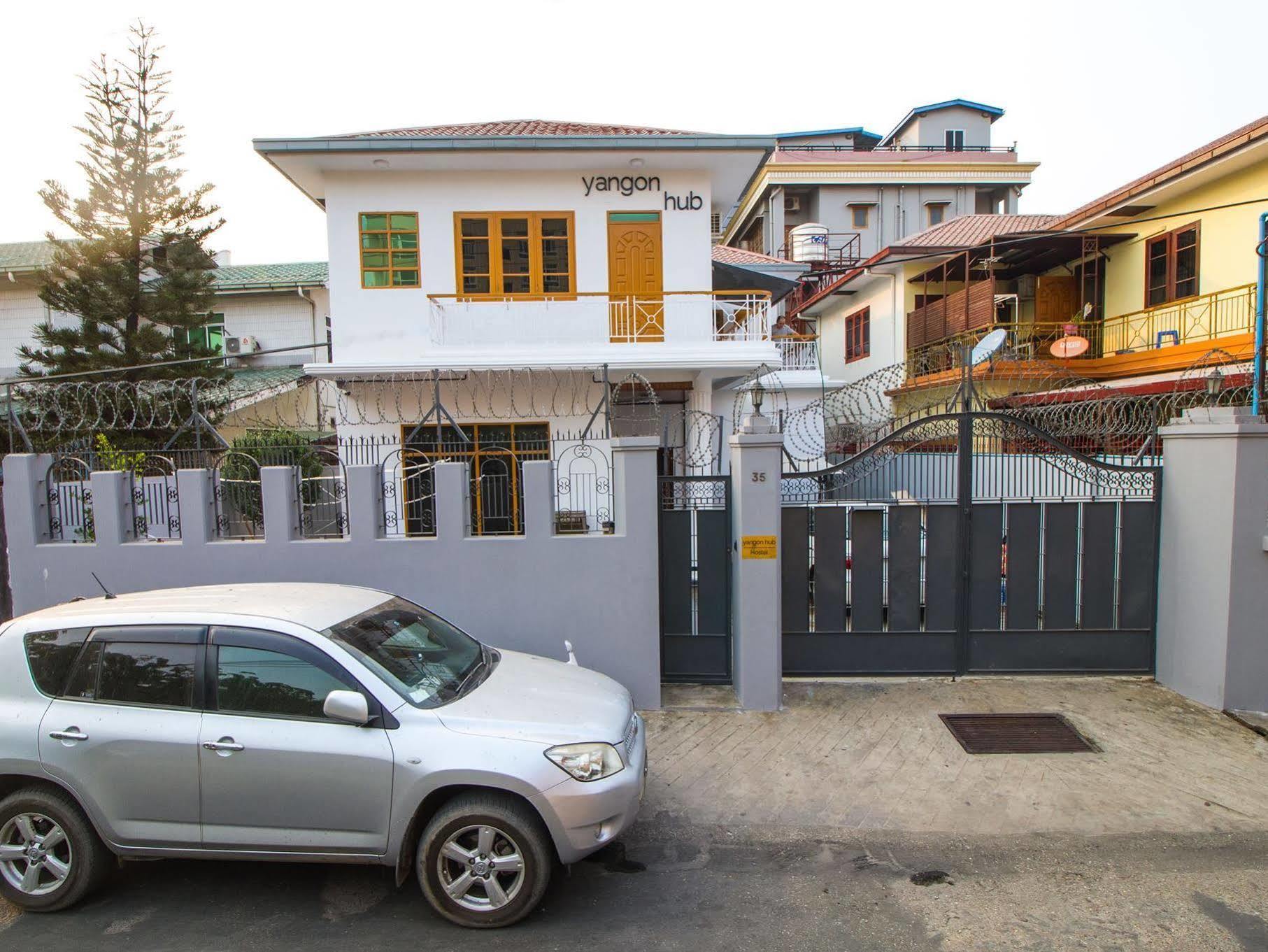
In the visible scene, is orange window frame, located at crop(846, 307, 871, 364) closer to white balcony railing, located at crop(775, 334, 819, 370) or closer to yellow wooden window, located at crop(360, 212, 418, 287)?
white balcony railing, located at crop(775, 334, 819, 370)

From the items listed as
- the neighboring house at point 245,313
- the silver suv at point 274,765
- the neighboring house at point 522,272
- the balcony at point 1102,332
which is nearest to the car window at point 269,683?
the silver suv at point 274,765

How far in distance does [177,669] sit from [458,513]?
2.86 meters

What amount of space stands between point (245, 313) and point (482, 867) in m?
22.9

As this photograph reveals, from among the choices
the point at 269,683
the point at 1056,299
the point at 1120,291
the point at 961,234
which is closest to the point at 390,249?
the point at 269,683

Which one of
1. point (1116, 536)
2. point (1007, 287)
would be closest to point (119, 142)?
point (1116, 536)

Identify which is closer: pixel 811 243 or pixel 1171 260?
pixel 1171 260

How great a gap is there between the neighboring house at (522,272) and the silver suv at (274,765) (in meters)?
10.0

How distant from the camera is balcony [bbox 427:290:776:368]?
14008 mm

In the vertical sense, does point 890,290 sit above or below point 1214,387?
above

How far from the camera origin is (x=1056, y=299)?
19.8m

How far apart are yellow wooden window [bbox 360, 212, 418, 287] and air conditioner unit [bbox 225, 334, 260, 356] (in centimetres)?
908

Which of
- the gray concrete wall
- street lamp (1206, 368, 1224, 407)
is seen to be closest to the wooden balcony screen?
street lamp (1206, 368, 1224, 407)

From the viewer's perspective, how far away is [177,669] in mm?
3771

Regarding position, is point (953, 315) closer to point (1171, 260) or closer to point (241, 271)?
point (1171, 260)
